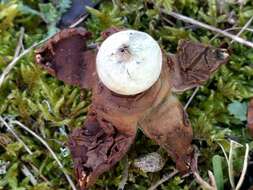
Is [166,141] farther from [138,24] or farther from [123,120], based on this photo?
[138,24]

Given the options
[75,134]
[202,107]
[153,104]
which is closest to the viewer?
[153,104]

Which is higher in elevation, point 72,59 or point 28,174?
point 72,59

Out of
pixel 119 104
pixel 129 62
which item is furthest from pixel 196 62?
pixel 129 62

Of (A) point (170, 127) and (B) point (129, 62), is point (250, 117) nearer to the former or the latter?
(A) point (170, 127)

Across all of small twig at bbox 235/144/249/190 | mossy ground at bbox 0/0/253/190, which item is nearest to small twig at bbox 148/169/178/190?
mossy ground at bbox 0/0/253/190

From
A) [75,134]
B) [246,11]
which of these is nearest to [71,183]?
[75,134]

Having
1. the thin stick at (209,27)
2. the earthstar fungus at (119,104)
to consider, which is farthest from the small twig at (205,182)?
the thin stick at (209,27)

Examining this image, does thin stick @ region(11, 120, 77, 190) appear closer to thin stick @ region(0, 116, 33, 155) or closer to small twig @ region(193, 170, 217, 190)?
thin stick @ region(0, 116, 33, 155)
